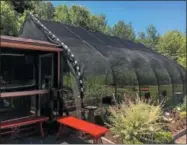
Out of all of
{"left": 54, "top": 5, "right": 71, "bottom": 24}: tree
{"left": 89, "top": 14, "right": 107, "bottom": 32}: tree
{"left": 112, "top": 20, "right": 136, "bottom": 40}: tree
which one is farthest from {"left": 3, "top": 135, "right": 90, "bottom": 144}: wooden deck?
{"left": 112, "top": 20, "right": 136, "bottom": 40}: tree

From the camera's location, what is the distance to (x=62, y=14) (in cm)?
3133

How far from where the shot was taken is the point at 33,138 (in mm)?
7102

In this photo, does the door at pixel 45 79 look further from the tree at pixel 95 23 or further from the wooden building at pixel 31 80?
the tree at pixel 95 23

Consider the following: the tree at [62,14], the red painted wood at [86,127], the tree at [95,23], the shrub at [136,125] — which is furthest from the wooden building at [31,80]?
the tree at [62,14]

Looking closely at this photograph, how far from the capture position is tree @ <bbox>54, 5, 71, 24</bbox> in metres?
30.0

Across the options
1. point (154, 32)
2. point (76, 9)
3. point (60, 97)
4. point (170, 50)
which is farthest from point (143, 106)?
point (154, 32)

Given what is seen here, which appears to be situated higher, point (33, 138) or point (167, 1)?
point (167, 1)

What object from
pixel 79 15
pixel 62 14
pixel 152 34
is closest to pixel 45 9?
pixel 62 14

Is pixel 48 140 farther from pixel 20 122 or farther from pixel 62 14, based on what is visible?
pixel 62 14

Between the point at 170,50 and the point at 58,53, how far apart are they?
4118 centimetres

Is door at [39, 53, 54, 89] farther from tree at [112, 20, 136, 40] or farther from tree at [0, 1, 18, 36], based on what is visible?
tree at [112, 20, 136, 40]

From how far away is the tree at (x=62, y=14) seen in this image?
98.4 ft

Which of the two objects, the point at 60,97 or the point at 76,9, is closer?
the point at 60,97

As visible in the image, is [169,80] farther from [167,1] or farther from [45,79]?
[45,79]
